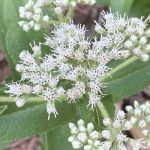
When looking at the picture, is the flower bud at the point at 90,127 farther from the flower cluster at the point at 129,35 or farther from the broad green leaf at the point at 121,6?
the broad green leaf at the point at 121,6

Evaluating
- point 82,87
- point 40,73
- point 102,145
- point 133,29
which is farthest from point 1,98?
point 133,29

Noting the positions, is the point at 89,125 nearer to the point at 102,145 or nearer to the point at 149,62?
the point at 102,145

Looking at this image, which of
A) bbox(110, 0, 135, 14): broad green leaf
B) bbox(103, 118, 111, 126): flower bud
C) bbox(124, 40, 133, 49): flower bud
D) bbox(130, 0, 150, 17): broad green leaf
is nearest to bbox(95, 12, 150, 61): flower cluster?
bbox(124, 40, 133, 49): flower bud

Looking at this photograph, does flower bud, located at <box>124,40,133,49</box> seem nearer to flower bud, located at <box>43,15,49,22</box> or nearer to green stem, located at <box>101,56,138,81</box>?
green stem, located at <box>101,56,138,81</box>

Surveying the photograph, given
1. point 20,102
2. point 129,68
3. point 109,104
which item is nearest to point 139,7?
point 129,68

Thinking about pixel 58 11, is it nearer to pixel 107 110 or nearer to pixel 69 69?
pixel 69 69

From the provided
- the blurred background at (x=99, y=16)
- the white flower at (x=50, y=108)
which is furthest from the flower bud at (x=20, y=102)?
the blurred background at (x=99, y=16)
